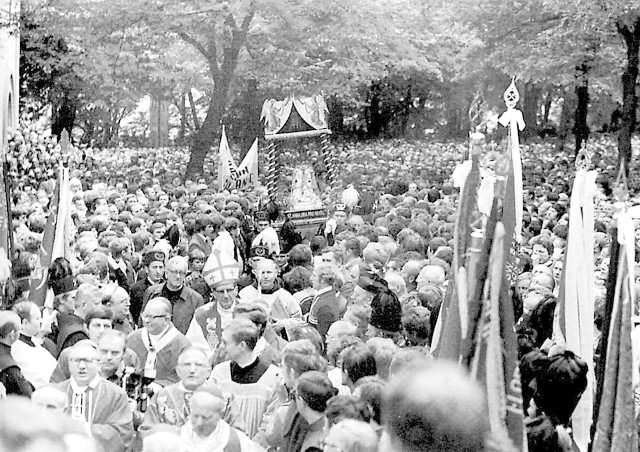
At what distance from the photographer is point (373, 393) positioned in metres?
4.34

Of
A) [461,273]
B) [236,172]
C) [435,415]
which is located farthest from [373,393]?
[236,172]

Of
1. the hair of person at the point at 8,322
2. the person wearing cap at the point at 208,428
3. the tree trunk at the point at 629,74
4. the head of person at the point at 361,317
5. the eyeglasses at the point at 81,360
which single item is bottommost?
the person wearing cap at the point at 208,428

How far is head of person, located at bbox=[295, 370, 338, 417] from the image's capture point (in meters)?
4.51

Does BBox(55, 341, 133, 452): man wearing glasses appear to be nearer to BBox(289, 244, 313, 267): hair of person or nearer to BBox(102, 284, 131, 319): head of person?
BBox(102, 284, 131, 319): head of person

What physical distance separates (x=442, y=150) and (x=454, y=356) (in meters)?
22.9

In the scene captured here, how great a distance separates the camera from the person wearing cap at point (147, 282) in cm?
836

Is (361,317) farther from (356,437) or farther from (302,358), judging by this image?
(356,437)

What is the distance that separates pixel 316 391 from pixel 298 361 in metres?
0.38

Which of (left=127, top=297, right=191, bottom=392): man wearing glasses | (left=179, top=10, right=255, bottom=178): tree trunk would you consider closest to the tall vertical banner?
(left=179, top=10, right=255, bottom=178): tree trunk

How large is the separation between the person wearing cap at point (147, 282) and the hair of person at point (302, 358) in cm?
349

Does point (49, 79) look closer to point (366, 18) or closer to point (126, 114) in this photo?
point (126, 114)

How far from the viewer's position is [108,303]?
269 inches

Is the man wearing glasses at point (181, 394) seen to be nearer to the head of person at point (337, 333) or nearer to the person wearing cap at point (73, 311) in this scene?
the head of person at point (337, 333)

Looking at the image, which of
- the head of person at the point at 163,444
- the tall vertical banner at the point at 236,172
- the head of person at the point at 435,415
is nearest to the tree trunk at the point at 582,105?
the tall vertical banner at the point at 236,172
